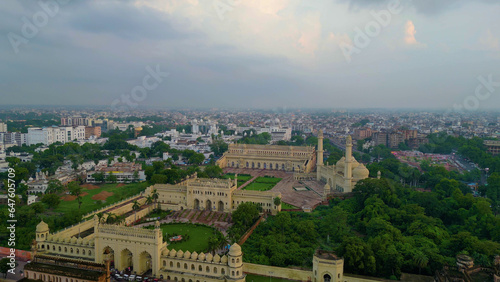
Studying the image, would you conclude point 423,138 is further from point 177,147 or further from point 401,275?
point 401,275

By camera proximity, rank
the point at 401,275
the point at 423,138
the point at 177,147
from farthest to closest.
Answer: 1. the point at 423,138
2. the point at 177,147
3. the point at 401,275

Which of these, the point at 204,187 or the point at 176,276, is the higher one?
the point at 204,187

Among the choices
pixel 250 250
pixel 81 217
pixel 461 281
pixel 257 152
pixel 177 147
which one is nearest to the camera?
pixel 461 281

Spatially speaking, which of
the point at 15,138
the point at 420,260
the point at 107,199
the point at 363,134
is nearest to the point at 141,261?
the point at 420,260

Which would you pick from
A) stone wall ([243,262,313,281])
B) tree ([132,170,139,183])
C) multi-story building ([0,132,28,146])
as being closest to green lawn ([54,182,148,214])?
tree ([132,170,139,183])

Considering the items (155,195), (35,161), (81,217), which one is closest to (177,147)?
(35,161)

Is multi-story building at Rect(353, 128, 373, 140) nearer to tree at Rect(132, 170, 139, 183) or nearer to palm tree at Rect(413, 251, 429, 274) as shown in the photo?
tree at Rect(132, 170, 139, 183)

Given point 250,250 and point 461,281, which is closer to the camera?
point 461,281
